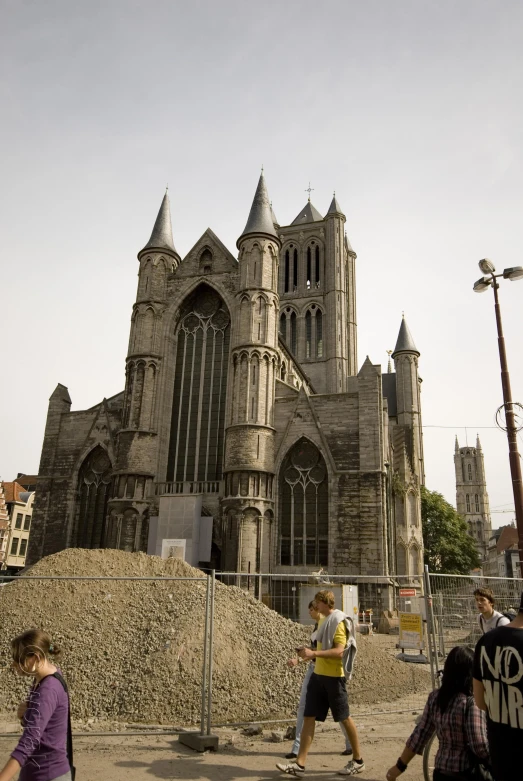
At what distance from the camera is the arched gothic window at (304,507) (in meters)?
24.0

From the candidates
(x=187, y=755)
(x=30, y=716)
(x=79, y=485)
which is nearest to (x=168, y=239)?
(x=79, y=485)

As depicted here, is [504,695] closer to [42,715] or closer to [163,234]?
[42,715]

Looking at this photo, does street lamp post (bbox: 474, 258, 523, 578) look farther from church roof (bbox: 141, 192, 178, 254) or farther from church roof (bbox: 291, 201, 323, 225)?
church roof (bbox: 291, 201, 323, 225)

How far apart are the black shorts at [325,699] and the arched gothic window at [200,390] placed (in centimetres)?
2038

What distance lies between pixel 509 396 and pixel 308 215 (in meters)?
42.9

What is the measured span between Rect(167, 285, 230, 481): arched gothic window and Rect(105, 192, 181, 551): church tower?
1.15 m

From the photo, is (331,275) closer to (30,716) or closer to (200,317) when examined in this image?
(200,317)

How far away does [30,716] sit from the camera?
3.24m

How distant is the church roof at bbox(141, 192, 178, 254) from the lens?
1179 inches

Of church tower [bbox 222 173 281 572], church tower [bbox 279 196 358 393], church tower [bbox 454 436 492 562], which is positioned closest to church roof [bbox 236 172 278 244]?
church tower [bbox 222 173 281 572]

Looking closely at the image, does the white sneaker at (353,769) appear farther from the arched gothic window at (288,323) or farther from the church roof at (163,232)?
the arched gothic window at (288,323)

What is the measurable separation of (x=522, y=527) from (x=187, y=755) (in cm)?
668

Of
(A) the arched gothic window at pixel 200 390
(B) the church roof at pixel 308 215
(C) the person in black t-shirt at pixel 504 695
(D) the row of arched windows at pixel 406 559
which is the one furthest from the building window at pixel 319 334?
(C) the person in black t-shirt at pixel 504 695

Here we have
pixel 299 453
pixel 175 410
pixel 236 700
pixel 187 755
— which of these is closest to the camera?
pixel 187 755
